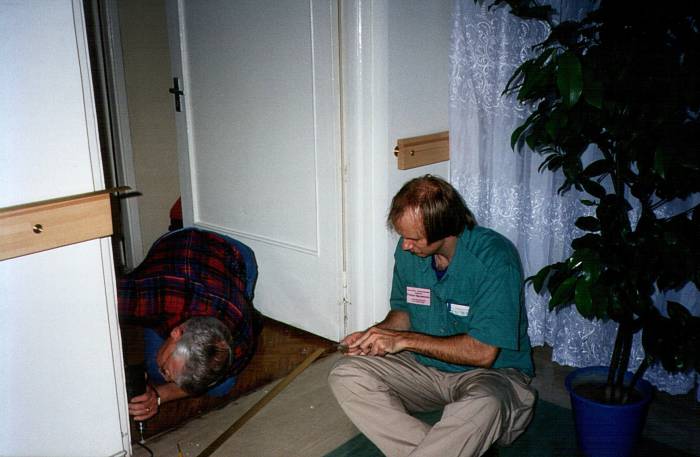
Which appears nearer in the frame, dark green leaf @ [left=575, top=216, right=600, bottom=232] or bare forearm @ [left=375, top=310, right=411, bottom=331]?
dark green leaf @ [left=575, top=216, right=600, bottom=232]

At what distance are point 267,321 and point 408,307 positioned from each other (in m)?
1.15

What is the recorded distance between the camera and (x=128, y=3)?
3357 millimetres

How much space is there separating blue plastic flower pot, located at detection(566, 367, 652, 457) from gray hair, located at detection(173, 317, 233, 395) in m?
1.17

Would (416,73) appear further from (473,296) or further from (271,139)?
(473,296)

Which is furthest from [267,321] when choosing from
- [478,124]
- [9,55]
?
[9,55]

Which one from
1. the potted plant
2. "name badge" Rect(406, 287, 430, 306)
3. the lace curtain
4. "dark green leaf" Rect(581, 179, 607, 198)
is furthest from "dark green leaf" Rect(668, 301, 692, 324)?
"name badge" Rect(406, 287, 430, 306)

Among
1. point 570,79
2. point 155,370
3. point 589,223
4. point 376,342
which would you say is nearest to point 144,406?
point 155,370

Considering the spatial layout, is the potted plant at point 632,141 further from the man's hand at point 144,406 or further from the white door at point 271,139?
the man's hand at point 144,406

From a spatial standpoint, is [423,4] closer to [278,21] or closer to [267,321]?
[278,21]

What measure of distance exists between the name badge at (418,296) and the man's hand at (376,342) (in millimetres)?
215

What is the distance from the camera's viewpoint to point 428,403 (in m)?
1.92

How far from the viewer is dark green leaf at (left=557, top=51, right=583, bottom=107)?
146 cm

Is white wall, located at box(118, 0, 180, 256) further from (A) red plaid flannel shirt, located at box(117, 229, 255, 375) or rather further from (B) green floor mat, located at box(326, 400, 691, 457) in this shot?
(B) green floor mat, located at box(326, 400, 691, 457)

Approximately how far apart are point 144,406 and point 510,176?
1669 mm
